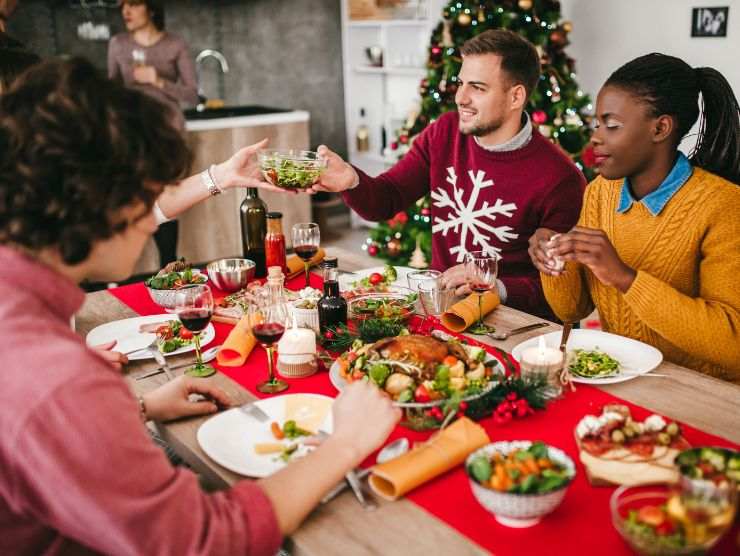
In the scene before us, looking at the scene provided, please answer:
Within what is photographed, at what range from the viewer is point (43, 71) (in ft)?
3.47

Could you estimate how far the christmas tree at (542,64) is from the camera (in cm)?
416

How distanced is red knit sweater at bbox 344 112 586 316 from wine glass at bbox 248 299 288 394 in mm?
976

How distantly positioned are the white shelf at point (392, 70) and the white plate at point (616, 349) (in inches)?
159

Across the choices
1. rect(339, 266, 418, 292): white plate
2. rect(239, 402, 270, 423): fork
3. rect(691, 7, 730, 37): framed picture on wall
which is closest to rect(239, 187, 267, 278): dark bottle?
rect(339, 266, 418, 292): white plate

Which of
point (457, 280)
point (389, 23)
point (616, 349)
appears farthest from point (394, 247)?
point (616, 349)

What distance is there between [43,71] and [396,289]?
4.18ft

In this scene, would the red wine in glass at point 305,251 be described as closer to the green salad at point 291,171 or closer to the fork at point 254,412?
the green salad at point 291,171

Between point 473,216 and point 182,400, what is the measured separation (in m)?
1.43

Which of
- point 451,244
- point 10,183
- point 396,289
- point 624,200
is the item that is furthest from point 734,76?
point 10,183

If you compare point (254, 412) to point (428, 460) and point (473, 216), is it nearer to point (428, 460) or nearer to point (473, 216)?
point (428, 460)

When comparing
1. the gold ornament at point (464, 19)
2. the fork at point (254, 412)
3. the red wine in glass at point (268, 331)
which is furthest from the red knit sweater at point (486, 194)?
the gold ornament at point (464, 19)

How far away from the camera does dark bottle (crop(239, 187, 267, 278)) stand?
7.93 ft

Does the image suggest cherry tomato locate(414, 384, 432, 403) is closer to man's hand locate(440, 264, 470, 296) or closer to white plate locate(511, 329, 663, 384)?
white plate locate(511, 329, 663, 384)

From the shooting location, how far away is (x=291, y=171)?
2203mm
